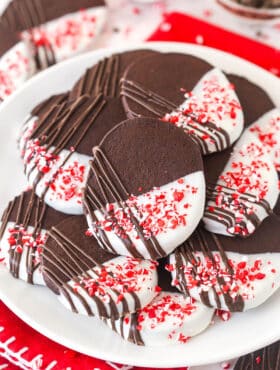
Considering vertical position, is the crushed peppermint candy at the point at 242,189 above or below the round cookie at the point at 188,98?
below

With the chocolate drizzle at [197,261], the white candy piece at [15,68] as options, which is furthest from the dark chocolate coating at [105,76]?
the chocolate drizzle at [197,261]

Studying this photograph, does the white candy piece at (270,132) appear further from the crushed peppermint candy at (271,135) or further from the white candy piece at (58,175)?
the white candy piece at (58,175)

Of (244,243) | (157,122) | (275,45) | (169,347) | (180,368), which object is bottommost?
(180,368)

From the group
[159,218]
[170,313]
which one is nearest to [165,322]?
[170,313]

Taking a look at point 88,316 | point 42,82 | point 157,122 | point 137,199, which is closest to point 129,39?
point 42,82

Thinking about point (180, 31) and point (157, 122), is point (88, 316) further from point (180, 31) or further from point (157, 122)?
point (180, 31)

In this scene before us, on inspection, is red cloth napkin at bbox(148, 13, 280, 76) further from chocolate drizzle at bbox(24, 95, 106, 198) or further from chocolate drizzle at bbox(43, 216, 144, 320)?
chocolate drizzle at bbox(43, 216, 144, 320)

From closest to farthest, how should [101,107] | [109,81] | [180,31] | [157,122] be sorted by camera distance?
[157,122] < [101,107] < [109,81] < [180,31]
